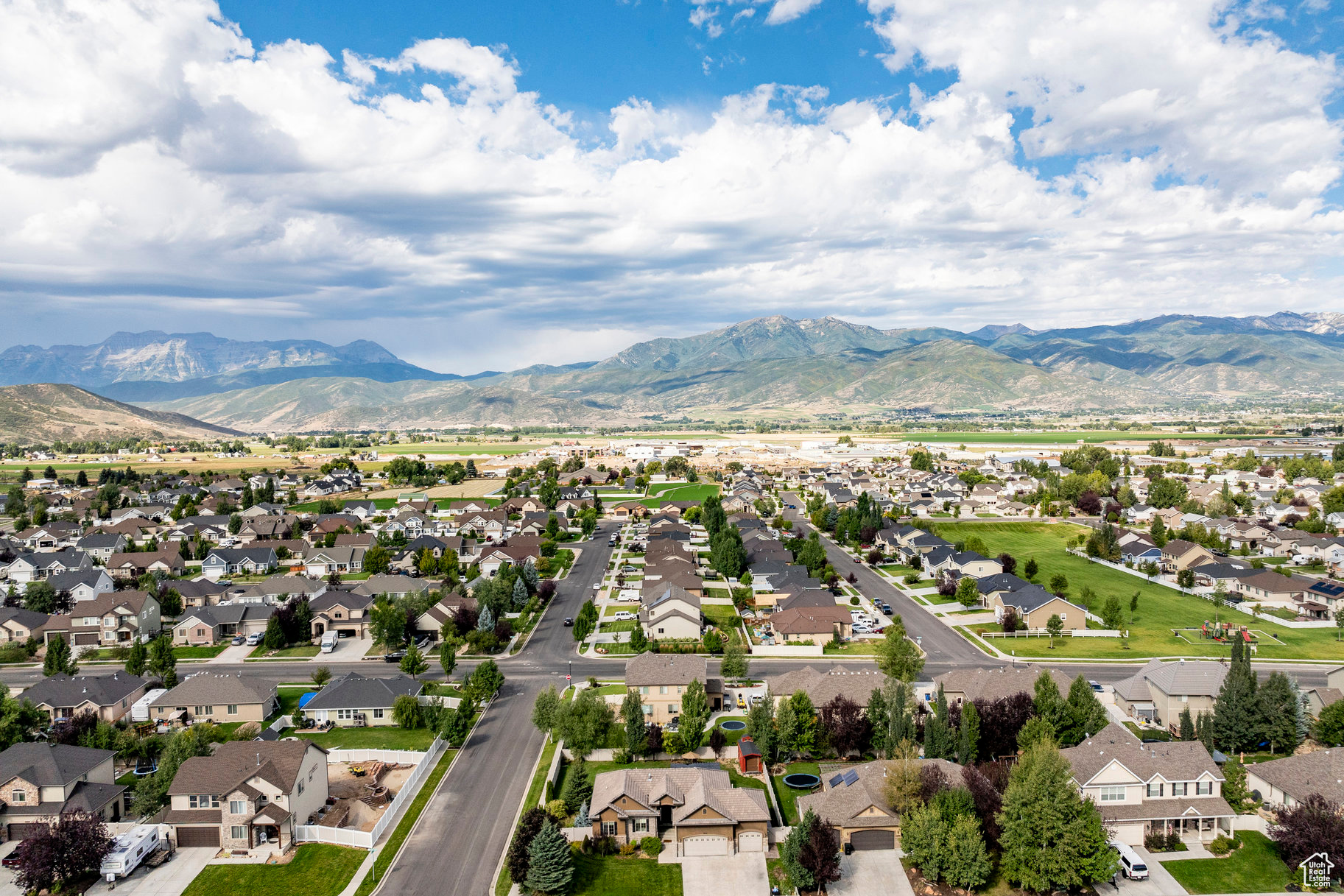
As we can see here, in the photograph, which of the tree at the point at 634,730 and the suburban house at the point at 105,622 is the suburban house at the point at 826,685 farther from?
the suburban house at the point at 105,622

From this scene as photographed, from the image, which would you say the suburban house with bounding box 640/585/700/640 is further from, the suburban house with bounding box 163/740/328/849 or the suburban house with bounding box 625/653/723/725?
the suburban house with bounding box 163/740/328/849

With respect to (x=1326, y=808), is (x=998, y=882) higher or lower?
lower

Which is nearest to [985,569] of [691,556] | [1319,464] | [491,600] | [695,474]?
[691,556]

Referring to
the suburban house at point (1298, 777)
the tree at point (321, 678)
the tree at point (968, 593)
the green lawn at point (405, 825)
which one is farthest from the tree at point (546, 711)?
the tree at point (968, 593)

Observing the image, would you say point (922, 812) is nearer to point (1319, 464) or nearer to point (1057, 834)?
point (1057, 834)

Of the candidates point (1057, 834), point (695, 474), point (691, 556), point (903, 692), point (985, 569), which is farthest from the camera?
point (695, 474)

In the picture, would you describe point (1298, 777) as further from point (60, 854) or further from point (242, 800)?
point (60, 854)

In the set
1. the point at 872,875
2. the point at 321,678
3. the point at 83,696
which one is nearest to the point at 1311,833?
the point at 872,875
